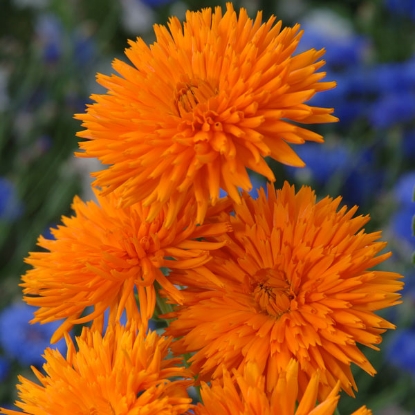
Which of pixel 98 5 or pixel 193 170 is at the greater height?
pixel 98 5

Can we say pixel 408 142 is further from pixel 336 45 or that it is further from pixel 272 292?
pixel 272 292

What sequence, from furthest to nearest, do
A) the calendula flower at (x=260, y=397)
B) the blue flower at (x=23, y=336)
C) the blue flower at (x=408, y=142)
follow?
the blue flower at (x=408, y=142)
the blue flower at (x=23, y=336)
the calendula flower at (x=260, y=397)

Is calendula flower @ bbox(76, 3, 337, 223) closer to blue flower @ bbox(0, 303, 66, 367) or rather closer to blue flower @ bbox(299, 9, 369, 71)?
blue flower @ bbox(0, 303, 66, 367)

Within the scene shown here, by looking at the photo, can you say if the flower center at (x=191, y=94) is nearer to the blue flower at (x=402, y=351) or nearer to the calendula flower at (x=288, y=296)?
the calendula flower at (x=288, y=296)

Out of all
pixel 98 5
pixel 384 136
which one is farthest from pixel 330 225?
pixel 98 5

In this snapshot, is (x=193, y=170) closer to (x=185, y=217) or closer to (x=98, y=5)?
(x=185, y=217)

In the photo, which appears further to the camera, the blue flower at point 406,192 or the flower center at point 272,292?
the blue flower at point 406,192

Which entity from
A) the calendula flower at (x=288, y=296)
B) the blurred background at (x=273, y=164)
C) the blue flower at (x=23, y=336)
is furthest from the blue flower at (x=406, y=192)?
the calendula flower at (x=288, y=296)

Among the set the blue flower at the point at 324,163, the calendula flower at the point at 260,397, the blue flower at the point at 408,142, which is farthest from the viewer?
the blue flower at the point at 408,142
